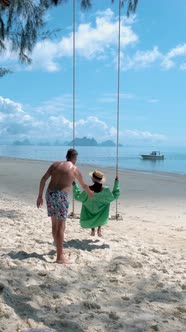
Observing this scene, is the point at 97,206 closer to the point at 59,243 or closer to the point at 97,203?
the point at 97,203

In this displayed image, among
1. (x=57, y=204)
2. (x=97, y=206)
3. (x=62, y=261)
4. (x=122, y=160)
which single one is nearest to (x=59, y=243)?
(x=62, y=261)

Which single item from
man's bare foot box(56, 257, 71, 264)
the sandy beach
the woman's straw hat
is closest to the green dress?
the woman's straw hat

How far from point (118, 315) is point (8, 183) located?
1491 cm

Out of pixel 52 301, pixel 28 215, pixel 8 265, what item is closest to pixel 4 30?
→ pixel 28 215

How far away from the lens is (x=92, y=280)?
440cm

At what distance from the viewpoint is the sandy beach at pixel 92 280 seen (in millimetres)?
3361

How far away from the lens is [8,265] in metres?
4.59

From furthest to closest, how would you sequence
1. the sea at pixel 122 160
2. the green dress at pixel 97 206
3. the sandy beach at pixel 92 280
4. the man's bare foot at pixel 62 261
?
the sea at pixel 122 160 → the green dress at pixel 97 206 → the man's bare foot at pixel 62 261 → the sandy beach at pixel 92 280

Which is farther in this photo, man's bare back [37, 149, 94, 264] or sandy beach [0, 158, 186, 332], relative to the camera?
man's bare back [37, 149, 94, 264]

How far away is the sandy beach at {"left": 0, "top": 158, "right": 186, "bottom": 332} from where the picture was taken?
11.0 feet

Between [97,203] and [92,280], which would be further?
[97,203]

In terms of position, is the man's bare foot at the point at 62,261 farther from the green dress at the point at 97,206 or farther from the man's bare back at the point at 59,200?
the green dress at the point at 97,206

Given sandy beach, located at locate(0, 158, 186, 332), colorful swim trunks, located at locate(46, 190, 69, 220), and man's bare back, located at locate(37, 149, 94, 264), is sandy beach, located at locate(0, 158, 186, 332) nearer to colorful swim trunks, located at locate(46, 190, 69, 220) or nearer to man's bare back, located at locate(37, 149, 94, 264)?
man's bare back, located at locate(37, 149, 94, 264)

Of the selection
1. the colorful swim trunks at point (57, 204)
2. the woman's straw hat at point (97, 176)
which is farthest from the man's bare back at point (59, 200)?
the woman's straw hat at point (97, 176)
